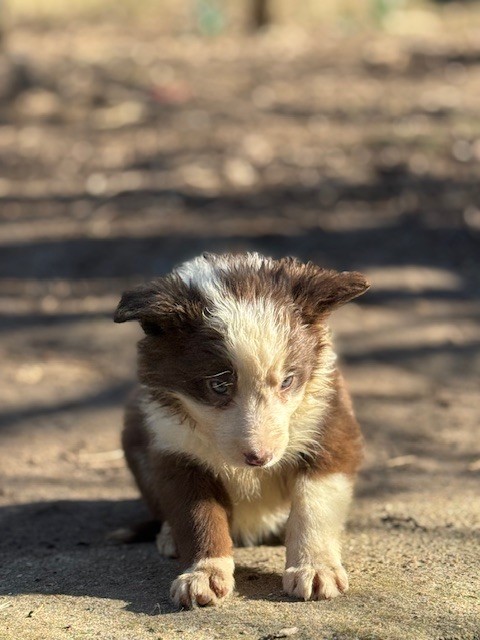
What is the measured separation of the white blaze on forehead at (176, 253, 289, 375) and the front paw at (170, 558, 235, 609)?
2.40ft

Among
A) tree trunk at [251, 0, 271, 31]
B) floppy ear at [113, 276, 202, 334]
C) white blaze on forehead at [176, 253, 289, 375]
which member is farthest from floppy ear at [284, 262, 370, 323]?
tree trunk at [251, 0, 271, 31]

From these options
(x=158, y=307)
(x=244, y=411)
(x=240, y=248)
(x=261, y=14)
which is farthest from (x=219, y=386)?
(x=261, y=14)

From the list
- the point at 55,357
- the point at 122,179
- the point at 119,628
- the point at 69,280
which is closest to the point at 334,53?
the point at 122,179

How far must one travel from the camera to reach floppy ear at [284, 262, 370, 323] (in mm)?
4176

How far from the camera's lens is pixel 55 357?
8070 millimetres

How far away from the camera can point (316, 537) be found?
13.4 ft

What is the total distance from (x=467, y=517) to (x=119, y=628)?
1933 mm

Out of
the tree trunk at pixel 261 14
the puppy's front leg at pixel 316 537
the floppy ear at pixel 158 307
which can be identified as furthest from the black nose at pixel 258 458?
the tree trunk at pixel 261 14

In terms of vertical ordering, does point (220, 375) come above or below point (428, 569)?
above

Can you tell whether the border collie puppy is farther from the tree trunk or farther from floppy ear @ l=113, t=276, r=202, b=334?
the tree trunk

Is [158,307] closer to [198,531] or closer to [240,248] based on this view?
[198,531]

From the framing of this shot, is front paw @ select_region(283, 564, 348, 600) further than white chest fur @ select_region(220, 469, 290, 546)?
No

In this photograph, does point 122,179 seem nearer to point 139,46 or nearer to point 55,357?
point 55,357

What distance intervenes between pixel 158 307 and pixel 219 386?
37 cm
